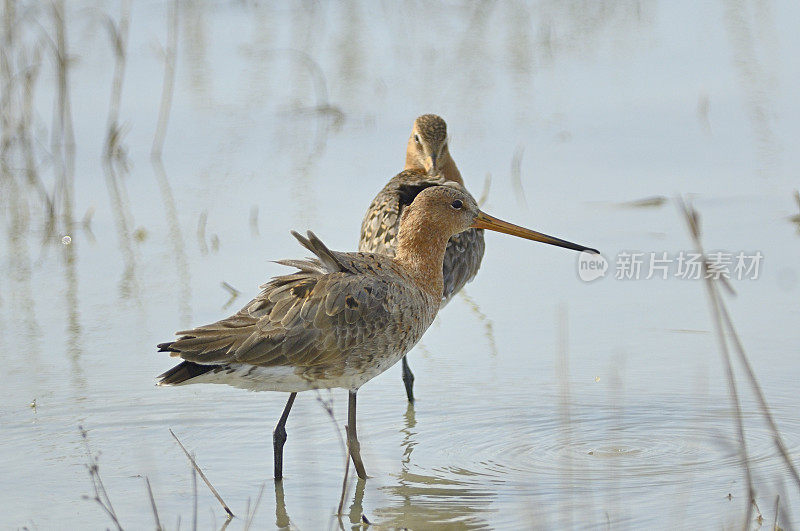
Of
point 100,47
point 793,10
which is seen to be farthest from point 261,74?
point 793,10

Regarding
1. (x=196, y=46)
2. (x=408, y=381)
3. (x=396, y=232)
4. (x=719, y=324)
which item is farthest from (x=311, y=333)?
(x=196, y=46)

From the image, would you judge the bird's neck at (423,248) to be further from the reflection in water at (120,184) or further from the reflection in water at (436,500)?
the reflection in water at (120,184)

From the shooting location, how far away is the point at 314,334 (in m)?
5.01

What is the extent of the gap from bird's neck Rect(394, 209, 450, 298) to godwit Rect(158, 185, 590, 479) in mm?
168

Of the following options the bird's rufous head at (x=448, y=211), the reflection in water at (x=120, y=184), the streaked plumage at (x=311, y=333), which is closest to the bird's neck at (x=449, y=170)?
the reflection in water at (x=120, y=184)

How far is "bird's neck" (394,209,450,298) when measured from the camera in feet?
18.2

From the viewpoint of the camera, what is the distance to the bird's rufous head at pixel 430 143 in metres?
7.66

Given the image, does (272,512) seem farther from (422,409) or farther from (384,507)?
(422,409)

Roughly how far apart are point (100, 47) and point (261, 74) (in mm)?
1797

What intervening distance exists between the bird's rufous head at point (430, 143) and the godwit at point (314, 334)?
2.34 metres

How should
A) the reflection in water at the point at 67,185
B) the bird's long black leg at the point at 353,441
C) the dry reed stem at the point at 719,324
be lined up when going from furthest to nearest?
1. the reflection in water at the point at 67,185
2. the bird's long black leg at the point at 353,441
3. the dry reed stem at the point at 719,324

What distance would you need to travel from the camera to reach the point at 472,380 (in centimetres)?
617

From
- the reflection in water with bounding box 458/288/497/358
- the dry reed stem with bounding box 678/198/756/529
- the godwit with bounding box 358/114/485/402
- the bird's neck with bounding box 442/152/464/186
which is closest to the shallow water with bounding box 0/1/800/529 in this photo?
the reflection in water with bounding box 458/288/497/358

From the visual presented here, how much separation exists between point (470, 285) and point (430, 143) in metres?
0.84
